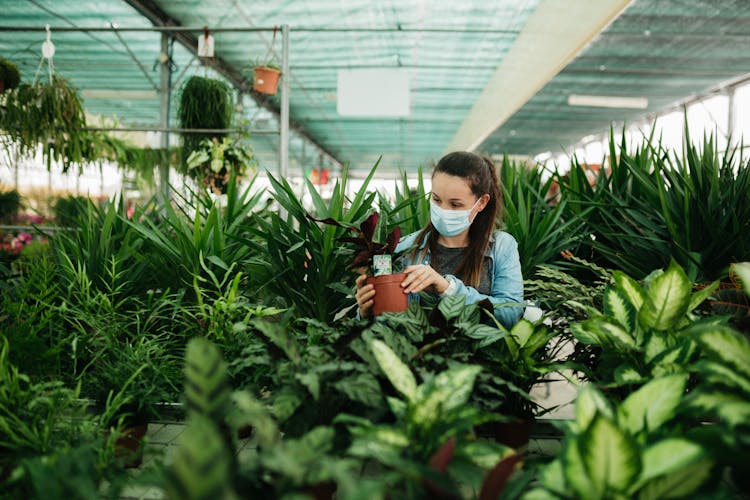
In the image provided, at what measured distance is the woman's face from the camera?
1604mm

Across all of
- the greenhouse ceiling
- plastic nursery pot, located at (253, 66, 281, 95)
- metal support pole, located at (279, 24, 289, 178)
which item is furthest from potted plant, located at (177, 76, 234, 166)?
metal support pole, located at (279, 24, 289, 178)

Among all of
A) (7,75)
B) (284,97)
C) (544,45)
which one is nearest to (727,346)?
(284,97)

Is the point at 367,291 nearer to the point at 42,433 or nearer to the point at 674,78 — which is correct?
the point at 42,433

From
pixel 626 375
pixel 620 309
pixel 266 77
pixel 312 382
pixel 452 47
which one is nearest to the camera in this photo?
pixel 312 382

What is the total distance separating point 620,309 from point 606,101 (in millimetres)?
8887

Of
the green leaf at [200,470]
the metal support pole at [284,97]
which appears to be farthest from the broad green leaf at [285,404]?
the metal support pole at [284,97]

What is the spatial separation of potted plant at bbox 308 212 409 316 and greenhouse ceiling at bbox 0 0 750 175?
274 cm

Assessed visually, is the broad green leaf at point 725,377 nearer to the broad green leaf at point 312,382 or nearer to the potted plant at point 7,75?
the broad green leaf at point 312,382

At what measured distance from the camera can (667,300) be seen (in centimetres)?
97

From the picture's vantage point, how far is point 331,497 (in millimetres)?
911

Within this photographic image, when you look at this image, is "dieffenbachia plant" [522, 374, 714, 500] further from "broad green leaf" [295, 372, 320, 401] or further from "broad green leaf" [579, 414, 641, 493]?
"broad green leaf" [295, 372, 320, 401]

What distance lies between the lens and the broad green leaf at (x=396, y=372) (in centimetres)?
81

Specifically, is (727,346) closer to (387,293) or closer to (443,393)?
(443,393)

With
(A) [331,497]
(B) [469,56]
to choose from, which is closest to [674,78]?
(B) [469,56]
